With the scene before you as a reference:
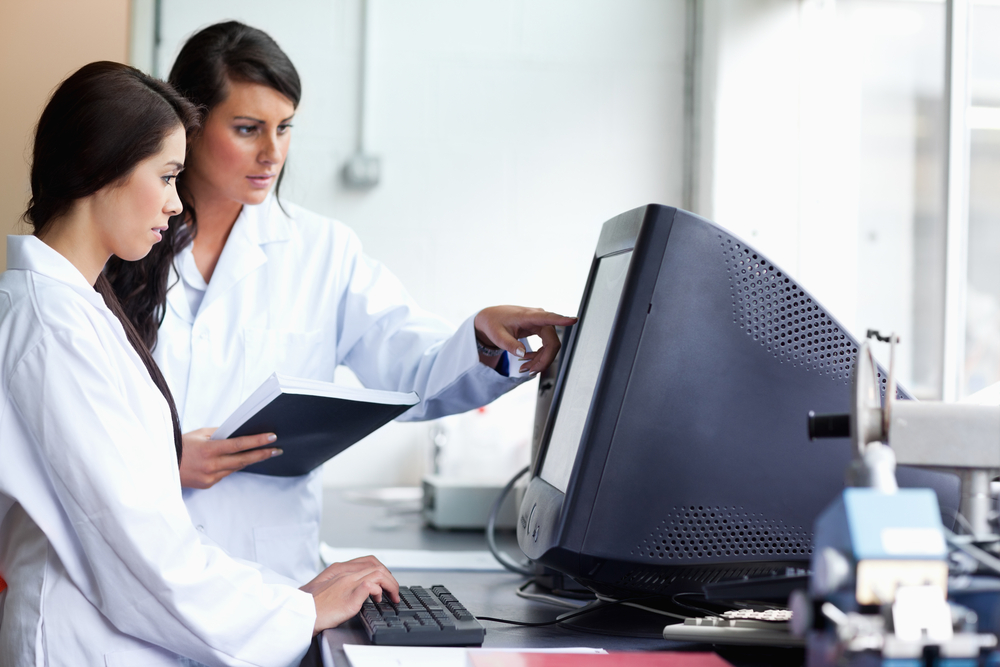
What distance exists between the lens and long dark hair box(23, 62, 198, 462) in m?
0.97

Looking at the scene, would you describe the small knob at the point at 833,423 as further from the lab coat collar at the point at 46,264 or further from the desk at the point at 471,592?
the lab coat collar at the point at 46,264

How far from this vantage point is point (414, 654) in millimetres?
827

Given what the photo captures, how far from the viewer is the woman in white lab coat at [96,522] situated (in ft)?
2.76

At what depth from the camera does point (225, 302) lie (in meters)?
1.49

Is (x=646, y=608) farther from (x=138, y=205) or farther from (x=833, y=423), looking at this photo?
(x=138, y=205)

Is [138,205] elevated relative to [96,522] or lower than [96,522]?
elevated

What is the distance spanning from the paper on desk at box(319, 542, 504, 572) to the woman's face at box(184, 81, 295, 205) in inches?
23.6

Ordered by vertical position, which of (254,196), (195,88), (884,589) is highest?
(195,88)

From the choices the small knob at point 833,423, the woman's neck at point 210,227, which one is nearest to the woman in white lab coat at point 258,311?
the woman's neck at point 210,227

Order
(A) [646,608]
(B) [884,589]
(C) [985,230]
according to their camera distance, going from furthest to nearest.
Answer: (C) [985,230] < (A) [646,608] < (B) [884,589]

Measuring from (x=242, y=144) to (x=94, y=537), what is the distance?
A: 0.78m

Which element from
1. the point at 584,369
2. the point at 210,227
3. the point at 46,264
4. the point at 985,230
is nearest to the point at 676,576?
the point at 584,369

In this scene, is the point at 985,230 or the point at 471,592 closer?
the point at 471,592

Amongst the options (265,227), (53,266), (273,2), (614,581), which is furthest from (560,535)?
(273,2)
